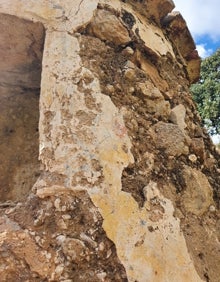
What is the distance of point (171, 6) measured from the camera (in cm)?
271

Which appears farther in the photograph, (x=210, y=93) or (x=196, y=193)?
(x=210, y=93)

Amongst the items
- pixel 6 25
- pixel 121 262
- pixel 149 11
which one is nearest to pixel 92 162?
pixel 121 262

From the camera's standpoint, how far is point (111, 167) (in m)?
1.68

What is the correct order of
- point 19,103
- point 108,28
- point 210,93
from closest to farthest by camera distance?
1. point 108,28
2. point 19,103
3. point 210,93

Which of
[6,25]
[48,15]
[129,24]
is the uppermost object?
[129,24]

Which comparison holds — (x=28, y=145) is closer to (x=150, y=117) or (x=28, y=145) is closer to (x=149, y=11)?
(x=150, y=117)

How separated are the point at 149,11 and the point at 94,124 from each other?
1.26 metres

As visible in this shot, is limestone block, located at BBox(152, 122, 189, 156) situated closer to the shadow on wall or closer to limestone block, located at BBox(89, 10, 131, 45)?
limestone block, located at BBox(89, 10, 131, 45)

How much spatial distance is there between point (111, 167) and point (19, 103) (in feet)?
3.70

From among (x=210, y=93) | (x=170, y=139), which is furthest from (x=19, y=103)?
(x=210, y=93)

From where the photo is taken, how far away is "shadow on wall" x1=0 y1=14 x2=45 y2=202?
6.95 feet

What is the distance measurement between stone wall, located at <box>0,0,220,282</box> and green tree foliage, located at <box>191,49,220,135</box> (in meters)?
11.4

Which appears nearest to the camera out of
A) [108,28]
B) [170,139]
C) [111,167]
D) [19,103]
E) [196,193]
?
[111,167]

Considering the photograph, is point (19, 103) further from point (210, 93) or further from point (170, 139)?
point (210, 93)
